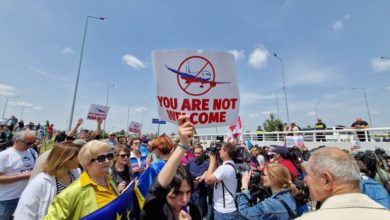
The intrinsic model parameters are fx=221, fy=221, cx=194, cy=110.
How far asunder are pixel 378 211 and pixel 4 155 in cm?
469

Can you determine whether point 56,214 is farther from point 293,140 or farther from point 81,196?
point 293,140

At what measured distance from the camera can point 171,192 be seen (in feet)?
5.67

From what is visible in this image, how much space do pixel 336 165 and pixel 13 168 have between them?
4416 millimetres

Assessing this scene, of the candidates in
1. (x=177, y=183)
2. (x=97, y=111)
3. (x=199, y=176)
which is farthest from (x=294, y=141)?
(x=177, y=183)

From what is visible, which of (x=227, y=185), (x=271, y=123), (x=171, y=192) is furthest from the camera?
(x=271, y=123)

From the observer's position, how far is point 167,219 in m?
1.65

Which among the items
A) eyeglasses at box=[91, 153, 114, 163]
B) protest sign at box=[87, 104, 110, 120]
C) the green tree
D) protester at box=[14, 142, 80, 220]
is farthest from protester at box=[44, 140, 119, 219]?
the green tree

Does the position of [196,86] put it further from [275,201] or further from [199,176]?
[199,176]

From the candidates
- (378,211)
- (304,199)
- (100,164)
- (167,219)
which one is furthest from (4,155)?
(378,211)

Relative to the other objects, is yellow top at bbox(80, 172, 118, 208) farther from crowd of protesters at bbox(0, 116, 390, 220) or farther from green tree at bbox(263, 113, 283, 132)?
green tree at bbox(263, 113, 283, 132)

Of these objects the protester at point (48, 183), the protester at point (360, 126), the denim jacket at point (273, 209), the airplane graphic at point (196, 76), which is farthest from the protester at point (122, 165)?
the protester at point (360, 126)

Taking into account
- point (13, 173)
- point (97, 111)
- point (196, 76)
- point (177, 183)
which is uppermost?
point (97, 111)

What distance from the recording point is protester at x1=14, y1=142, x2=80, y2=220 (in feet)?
6.73

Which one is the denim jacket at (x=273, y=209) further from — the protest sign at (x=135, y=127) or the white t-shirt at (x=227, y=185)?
the protest sign at (x=135, y=127)
